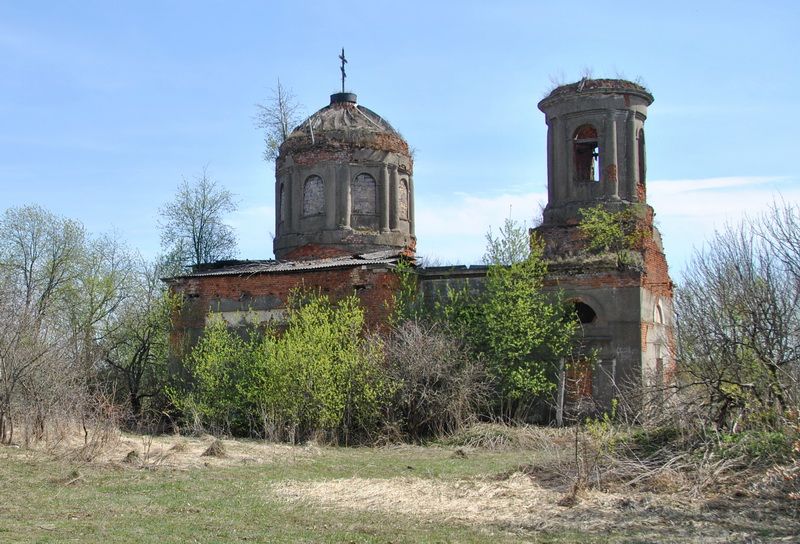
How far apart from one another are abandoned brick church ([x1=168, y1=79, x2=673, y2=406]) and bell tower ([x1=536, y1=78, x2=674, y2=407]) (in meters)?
0.03

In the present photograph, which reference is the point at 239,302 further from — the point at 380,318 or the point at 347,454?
the point at 347,454

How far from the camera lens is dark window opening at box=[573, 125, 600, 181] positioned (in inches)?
966

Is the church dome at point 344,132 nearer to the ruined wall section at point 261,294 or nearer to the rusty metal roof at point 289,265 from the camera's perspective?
the rusty metal roof at point 289,265

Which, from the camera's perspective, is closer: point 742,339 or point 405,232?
point 742,339

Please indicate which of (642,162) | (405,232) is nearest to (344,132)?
(405,232)

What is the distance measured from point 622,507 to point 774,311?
6.27 meters

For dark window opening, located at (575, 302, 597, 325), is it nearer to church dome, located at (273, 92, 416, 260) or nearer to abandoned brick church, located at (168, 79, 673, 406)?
abandoned brick church, located at (168, 79, 673, 406)

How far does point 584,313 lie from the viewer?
904 inches

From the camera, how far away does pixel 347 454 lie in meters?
18.4

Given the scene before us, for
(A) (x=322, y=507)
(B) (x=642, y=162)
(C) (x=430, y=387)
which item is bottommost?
(A) (x=322, y=507)

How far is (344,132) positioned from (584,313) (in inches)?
364

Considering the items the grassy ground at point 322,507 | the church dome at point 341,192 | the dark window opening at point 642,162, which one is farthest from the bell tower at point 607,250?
the grassy ground at point 322,507

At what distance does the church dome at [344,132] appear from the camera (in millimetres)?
27984

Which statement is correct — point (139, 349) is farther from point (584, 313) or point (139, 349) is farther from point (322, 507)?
point (322, 507)
